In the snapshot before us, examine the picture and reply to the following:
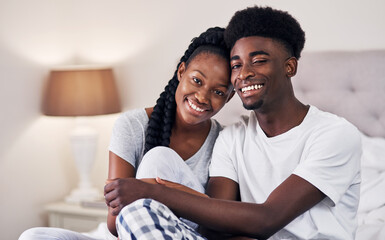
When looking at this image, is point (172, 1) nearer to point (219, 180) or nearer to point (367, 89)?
point (367, 89)

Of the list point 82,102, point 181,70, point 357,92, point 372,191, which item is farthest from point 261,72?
point 82,102

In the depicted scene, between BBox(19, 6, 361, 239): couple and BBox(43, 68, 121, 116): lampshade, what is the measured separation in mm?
1110

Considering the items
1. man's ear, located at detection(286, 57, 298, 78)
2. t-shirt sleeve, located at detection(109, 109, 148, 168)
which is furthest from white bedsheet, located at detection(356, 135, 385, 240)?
t-shirt sleeve, located at detection(109, 109, 148, 168)

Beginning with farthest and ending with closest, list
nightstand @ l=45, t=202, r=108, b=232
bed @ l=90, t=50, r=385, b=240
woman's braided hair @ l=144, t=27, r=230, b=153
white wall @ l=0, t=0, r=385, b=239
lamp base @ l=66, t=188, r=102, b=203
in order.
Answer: lamp base @ l=66, t=188, r=102, b=203 → nightstand @ l=45, t=202, r=108, b=232 → white wall @ l=0, t=0, r=385, b=239 → bed @ l=90, t=50, r=385, b=240 → woman's braided hair @ l=144, t=27, r=230, b=153

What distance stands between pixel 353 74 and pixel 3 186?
5.95 feet

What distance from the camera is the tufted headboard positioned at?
2.33 metres

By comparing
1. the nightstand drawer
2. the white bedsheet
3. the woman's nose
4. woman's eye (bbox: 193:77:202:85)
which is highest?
woman's eye (bbox: 193:77:202:85)

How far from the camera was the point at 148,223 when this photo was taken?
3.92 ft

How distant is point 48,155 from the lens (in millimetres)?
3037

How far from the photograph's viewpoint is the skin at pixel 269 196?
4.38 feet

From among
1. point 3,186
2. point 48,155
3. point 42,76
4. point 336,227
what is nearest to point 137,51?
point 42,76

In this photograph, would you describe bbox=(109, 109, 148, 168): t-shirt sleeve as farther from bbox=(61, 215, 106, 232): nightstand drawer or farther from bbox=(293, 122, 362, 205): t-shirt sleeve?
bbox=(61, 215, 106, 232): nightstand drawer

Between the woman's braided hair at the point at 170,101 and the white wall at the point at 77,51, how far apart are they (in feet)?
3.20

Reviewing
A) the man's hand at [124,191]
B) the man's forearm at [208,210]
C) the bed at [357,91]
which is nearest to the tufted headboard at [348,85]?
the bed at [357,91]
